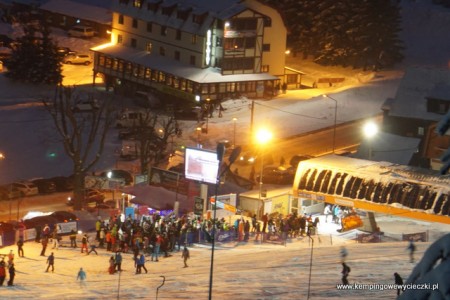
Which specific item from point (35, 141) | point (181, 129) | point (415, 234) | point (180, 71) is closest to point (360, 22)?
point (180, 71)

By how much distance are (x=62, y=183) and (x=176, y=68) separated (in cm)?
2145

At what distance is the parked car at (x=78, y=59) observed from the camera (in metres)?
76.8

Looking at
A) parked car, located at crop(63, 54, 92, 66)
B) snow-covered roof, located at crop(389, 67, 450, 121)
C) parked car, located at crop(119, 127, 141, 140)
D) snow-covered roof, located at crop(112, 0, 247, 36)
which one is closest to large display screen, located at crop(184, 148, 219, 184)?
snow-covered roof, located at crop(389, 67, 450, 121)

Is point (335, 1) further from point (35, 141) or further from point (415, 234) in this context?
point (415, 234)

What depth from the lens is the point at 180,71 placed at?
66.0m

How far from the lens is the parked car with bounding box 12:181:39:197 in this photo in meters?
45.9

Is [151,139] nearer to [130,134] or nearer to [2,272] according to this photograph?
[130,134]

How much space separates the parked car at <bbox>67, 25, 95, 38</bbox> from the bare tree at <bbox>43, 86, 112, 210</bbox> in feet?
58.6

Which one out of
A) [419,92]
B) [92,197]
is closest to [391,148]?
[419,92]

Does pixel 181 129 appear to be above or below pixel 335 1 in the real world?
below

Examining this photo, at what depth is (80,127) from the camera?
187 ft

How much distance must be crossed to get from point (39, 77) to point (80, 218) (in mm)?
32873

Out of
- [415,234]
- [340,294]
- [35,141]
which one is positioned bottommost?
[35,141]

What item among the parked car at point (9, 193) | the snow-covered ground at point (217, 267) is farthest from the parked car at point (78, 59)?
the parked car at point (9, 193)
